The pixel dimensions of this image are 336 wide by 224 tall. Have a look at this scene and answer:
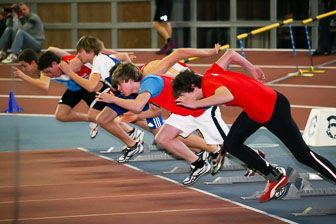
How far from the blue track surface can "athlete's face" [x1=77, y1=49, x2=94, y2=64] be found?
1132mm

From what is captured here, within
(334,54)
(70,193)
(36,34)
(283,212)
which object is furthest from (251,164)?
(36,34)

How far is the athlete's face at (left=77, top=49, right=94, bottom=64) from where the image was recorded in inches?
363

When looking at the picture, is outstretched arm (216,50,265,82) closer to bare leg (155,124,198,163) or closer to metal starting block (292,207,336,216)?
bare leg (155,124,198,163)

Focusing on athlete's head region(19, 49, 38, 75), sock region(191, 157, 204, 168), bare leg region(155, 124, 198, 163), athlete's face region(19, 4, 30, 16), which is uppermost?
athlete's face region(19, 4, 30, 16)

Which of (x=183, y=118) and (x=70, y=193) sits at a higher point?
(x=183, y=118)

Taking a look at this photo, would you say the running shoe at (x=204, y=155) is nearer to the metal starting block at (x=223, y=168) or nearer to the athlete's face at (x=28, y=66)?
the metal starting block at (x=223, y=168)

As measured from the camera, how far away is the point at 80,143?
34.9ft

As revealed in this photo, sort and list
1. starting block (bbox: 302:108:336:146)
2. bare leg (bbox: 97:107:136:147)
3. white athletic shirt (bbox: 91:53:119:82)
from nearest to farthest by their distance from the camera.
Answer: bare leg (bbox: 97:107:136:147) → white athletic shirt (bbox: 91:53:119:82) → starting block (bbox: 302:108:336:146)

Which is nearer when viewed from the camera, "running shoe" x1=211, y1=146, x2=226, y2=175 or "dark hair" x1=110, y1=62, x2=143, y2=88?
"dark hair" x1=110, y1=62, x2=143, y2=88

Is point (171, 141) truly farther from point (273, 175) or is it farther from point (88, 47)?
point (88, 47)

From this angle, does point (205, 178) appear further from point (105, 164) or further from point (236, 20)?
point (236, 20)

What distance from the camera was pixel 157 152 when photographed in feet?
32.1

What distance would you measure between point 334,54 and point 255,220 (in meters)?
11.3

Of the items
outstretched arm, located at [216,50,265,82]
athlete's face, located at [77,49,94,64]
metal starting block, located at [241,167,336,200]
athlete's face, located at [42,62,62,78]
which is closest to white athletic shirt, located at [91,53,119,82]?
athlete's face, located at [77,49,94,64]
